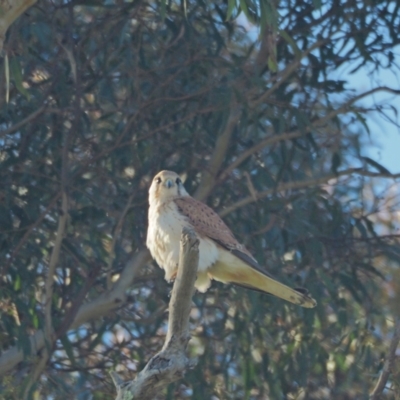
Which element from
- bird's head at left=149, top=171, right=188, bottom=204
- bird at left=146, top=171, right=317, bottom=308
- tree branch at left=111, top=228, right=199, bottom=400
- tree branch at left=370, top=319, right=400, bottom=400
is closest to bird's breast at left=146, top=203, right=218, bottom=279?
bird at left=146, top=171, right=317, bottom=308

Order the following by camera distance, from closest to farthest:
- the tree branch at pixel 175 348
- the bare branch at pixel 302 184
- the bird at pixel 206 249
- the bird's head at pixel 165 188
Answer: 1. the tree branch at pixel 175 348
2. the bird at pixel 206 249
3. the bird's head at pixel 165 188
4. the bare branch at pixel 302 184

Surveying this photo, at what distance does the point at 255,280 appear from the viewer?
446 centimetres

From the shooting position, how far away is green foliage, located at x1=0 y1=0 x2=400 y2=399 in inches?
216

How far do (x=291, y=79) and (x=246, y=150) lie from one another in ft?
1.60

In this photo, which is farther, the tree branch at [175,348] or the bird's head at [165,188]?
the bird's head at [165,188]

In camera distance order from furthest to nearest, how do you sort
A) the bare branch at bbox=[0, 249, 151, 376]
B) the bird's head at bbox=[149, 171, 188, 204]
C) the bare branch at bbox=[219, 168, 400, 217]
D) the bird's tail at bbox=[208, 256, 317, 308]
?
the bare branch at bbox=[219, 168, 400, 217] → the bare branch at bbox=[0, 249, 151, 376] → the bird's head at bbox=[149, 171, 188, 204] → the bird's tail at bbox=[208, 256, 317, 308]

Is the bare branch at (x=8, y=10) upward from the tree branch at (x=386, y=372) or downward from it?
upward

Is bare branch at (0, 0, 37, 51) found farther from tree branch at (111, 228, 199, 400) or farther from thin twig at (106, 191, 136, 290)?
thin twig at (106, 191, 136, 290)

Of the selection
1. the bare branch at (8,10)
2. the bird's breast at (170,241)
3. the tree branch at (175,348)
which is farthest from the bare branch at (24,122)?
the tree branch at (175,348)

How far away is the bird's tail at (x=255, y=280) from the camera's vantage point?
4242 mm

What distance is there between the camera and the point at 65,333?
538cm

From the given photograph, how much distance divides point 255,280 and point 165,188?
25.1 inches

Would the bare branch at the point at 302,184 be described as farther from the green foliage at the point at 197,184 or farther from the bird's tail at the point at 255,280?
the bird's tail at the point at 255,280

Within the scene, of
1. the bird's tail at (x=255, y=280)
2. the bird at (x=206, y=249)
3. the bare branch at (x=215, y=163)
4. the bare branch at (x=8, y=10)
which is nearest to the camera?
the bare branch at (x=8, y=10)
